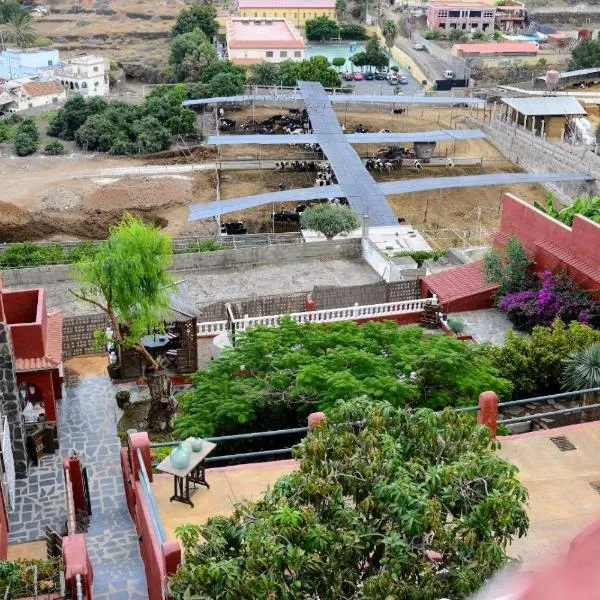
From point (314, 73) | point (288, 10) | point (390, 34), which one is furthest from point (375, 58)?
point (288, 10)

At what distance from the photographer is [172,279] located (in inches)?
823

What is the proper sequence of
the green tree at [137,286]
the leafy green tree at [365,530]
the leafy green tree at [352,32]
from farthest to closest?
the leafy green tree at [352,32] → the green tree at [137,286] → the leafy green tree at [365,530]

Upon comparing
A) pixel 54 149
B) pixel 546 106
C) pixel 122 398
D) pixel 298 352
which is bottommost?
pixel 122 398

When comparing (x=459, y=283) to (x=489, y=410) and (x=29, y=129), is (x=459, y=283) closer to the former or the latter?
(x=489, y=410)

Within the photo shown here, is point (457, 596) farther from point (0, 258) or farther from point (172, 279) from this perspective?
point (0, 258)

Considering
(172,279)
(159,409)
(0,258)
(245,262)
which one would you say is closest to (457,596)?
(159,409)

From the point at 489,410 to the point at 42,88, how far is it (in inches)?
2473

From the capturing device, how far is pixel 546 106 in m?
53.2

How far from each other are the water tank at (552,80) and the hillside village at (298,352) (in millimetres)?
5062

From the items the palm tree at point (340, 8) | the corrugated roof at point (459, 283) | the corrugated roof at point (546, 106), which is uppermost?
the palm tree at point (340, 8)

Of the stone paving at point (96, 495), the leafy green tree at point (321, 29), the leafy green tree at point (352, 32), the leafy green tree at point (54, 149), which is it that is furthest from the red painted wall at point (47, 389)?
the leafy green tree at point (352, 32)

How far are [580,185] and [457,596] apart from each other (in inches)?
1540

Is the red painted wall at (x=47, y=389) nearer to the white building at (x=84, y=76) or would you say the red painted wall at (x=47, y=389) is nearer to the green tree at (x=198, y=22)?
the white building at (x=84, y=76)

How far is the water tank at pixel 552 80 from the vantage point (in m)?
66.8
